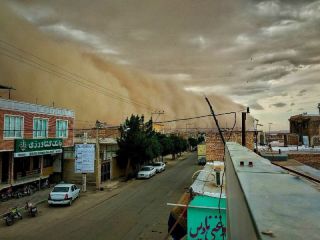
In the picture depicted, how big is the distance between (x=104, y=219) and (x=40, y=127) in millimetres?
12874

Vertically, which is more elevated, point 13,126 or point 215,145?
point 13,126

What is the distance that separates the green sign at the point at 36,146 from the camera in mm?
25328

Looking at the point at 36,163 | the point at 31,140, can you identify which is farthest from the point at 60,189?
the point at 36,163

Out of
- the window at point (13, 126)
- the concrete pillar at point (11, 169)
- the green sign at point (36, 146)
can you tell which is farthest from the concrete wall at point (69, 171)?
the concrete pillar at point (11, 169)

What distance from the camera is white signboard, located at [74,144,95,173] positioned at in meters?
29.0

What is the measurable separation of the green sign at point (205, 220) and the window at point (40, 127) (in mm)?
21583

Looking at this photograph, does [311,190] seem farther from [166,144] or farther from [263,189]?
Result: [166,144]

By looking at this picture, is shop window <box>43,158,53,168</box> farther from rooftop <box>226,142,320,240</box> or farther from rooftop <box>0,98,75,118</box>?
rooftop <box>226,142,320,240</box>

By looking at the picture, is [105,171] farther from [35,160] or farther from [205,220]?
[205,220]

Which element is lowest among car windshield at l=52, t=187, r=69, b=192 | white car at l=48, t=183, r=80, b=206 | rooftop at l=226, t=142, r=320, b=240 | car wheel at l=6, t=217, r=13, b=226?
car wheel at l=6, t=217, r=13, b=226

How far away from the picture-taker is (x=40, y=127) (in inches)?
1145

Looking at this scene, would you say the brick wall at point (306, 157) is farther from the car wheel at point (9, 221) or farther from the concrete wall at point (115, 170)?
the concrete wall at point (115, 170)

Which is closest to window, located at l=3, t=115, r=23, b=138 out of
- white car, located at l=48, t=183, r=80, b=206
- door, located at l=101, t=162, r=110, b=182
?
white car, located at l=48, t=183, r=80, b=206

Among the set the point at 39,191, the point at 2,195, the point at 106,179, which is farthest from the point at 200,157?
the point at 2,195
